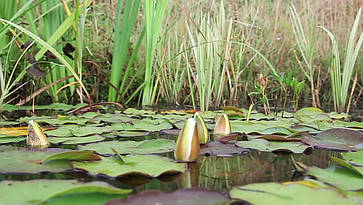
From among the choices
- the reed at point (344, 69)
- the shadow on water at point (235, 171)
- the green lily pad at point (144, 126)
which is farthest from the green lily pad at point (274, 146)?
the reed at point (344, 69)

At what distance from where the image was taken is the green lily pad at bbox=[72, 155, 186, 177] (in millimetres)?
653

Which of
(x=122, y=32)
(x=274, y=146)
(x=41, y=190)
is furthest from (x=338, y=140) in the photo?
(x=122, y=32)

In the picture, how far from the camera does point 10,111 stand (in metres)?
1.70

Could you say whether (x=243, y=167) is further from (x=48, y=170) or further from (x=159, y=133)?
(x=159, y=133)

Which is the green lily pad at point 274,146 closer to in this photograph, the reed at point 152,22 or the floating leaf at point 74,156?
the floating leaf at point 74,156

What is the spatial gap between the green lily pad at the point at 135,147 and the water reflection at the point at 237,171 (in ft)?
0.42

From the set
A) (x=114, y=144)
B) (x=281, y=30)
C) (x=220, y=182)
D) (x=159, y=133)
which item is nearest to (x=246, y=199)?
(x=220, y=182)

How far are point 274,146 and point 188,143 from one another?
0.30m

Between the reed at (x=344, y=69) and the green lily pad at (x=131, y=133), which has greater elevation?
the reed at (x=344, y=69)

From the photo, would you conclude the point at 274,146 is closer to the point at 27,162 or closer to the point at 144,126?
the point at 144,126

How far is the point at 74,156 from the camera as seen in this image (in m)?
0.72

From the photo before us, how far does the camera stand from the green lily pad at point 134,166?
0.65m

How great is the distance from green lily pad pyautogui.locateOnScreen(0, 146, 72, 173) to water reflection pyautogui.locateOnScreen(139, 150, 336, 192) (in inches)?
7.9

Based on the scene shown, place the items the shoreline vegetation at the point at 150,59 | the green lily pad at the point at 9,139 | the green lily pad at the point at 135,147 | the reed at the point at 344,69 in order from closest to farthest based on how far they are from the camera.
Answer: the green lily pad at the point at 135,147
the green lily pad at the point at 9,139
the shoreline vegetation at the point at 150,59
the reed at the point at 344,69
